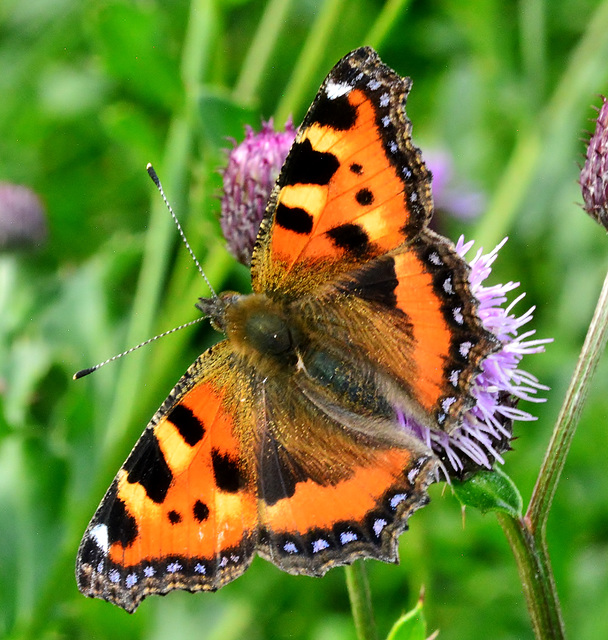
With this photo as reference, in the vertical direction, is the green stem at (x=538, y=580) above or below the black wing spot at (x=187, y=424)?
below

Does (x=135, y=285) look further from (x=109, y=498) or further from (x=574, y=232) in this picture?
(x=109, y=498)

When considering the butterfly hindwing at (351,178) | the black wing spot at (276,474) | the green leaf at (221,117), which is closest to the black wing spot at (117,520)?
the black wing spot at (276,474)

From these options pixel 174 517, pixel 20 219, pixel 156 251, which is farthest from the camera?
pixel 20 219

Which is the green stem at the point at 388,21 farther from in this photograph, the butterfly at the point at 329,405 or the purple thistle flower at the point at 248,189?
the butterfly at the point at 329,405

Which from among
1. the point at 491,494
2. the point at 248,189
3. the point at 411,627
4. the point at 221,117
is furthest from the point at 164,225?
the point at 411,627

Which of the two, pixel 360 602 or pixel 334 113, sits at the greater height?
pixel 334 113

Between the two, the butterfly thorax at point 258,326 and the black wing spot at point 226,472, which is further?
the butterfly thorax at point 258,326

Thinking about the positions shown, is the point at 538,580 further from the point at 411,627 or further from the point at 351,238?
the point at 351,238

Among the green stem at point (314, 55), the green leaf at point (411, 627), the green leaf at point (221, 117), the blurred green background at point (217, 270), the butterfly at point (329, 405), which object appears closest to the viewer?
the green leaf at point (411, 627)
